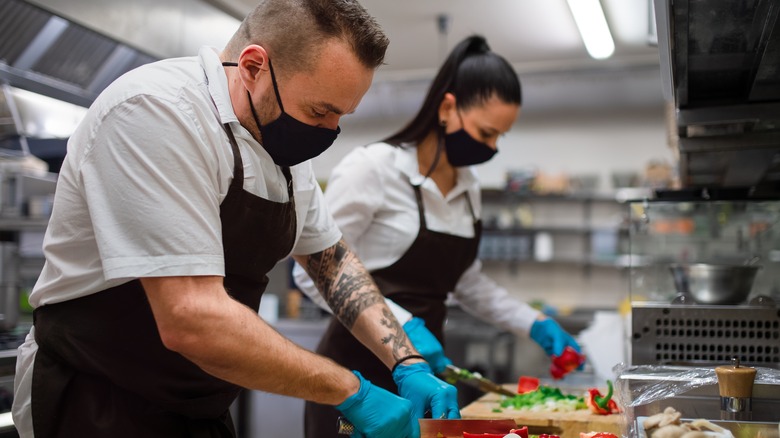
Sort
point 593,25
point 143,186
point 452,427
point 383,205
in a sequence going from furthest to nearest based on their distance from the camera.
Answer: point 593,25 → point 383,205 → point 452,427 → point 143,186

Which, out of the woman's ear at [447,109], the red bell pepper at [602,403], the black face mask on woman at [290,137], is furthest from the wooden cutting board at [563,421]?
the woman's ear at [447,109]

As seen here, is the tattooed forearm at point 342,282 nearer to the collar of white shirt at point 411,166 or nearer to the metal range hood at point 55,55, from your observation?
the collar of white shirt at point 411,166

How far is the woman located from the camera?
212 centimetres

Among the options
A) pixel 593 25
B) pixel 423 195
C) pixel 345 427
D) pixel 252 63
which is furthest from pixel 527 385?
pixel 593 25

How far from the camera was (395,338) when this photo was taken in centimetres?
162

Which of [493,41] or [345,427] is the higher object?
[493,41]

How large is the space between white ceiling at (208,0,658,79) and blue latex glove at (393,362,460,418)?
374 cm

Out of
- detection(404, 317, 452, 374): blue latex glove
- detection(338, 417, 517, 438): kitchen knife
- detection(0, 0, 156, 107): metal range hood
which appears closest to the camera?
detection(338, 417, 517, 438): kitchen knife

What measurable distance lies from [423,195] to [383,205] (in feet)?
0.50

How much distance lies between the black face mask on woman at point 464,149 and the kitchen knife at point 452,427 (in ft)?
3.46

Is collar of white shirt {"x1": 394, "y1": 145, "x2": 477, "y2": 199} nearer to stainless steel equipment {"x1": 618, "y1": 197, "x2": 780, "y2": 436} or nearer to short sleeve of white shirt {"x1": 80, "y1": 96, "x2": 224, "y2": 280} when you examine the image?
stainless steel equipment {"x1": 618, "y1": 197, "x2": 780, "y2": 436}

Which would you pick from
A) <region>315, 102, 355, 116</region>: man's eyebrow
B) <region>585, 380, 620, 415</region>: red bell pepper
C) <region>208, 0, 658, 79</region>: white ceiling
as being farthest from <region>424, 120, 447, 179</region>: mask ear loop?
<region>208, 0, 658, 79</region>: white ceiling

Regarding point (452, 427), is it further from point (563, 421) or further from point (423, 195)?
point (423, 195)

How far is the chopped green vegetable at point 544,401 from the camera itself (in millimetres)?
1758
